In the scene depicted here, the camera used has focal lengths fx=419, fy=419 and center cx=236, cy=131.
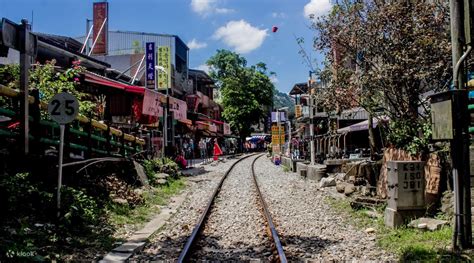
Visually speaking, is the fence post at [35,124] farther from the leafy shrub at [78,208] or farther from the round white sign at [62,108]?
the round white sign at [62,108]

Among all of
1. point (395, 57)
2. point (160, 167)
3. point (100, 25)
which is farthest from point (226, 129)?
point (395, 57)

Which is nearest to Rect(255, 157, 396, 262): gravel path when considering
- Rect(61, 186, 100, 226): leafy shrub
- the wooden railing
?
Rect(61, 186, 100, 226): leafy shrub

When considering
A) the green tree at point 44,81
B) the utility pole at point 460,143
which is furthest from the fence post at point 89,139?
the utility pole at point 460,143

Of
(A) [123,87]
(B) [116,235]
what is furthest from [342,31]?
(A) [123,87]

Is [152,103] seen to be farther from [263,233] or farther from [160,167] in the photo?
[263,233]

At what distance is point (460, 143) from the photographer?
531 centimetres

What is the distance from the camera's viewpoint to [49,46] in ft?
55.9

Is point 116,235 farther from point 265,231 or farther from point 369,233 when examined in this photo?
point 369,233

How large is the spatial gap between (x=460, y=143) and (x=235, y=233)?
3.99m

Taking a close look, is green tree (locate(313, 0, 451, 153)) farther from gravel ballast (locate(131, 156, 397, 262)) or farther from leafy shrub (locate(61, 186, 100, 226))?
leafy shrub (locate(61, 186, 100, 226))

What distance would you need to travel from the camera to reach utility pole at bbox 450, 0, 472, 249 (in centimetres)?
527

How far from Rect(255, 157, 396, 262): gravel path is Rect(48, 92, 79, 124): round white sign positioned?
408 centimetres

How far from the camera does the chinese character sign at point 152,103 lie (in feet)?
51.6

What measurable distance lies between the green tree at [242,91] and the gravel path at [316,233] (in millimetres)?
41202
